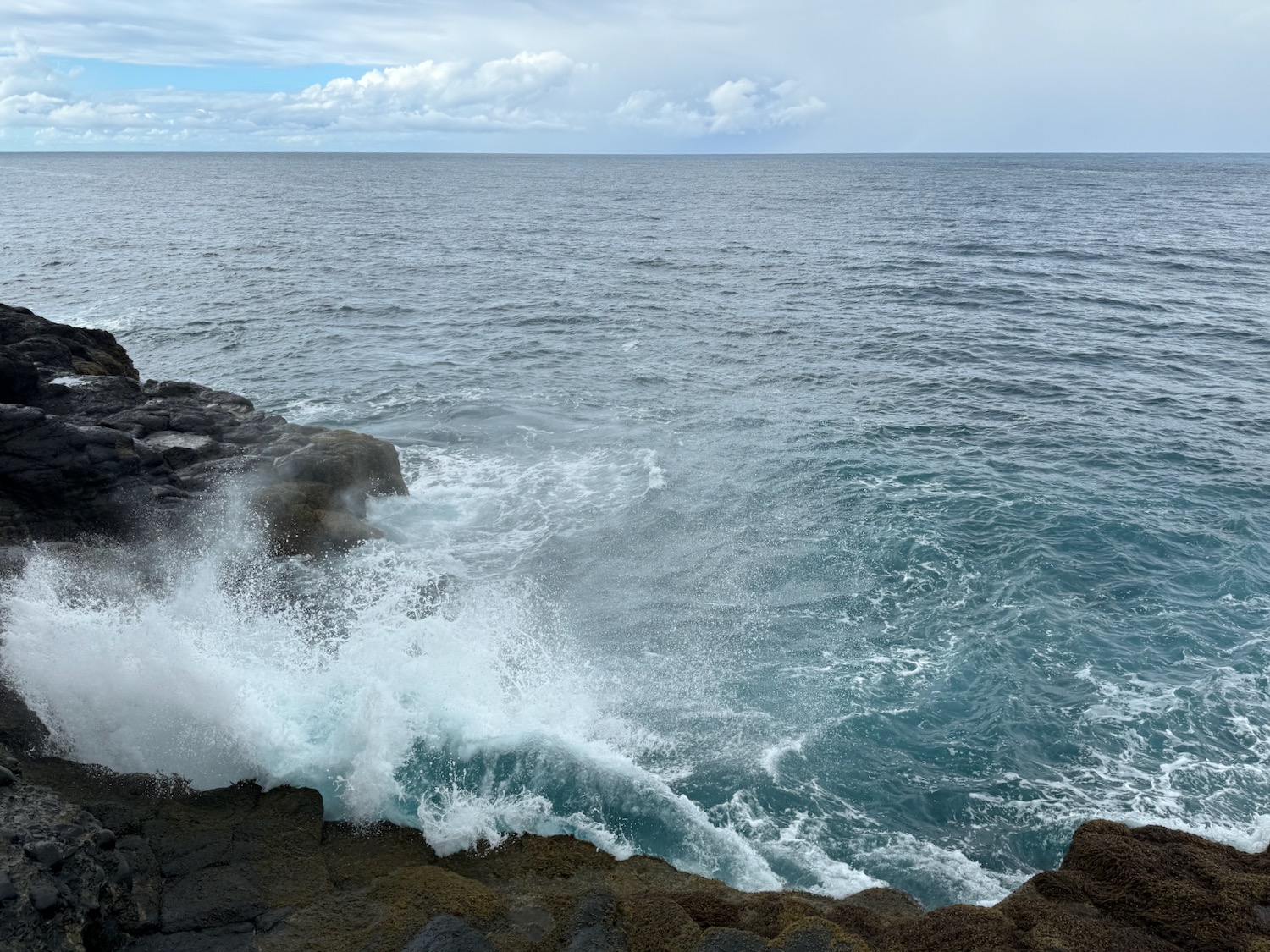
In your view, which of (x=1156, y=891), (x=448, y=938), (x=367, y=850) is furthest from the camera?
(x=367, y=850)

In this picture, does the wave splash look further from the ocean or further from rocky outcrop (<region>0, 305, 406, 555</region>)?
rocky outcrop (<region>0, 305, 406, 555</region>)

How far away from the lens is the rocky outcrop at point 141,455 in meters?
16.9

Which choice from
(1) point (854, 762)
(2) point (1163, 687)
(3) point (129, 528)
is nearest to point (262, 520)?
(3) point (129, 528)

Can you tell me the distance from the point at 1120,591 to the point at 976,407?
39.1 feet

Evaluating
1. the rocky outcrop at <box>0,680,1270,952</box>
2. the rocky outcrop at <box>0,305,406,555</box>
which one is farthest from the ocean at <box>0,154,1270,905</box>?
the rocky outcrop at <box>0,305,406,555</box>

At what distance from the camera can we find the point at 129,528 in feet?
Answer: 57.2

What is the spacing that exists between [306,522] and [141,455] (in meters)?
4.27

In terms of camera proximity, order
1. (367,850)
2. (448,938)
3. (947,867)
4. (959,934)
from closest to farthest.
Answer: (448,938) < (959,934) < (367,850) < (947,867)

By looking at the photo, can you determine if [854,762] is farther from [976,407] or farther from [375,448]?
[976,407]

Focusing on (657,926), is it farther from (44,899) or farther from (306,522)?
(306,522)

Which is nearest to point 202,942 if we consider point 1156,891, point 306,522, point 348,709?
point 348,709

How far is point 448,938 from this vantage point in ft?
27.9

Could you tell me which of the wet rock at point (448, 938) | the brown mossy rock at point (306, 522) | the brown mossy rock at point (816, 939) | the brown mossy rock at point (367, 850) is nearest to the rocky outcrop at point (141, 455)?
the brown mossy rock at point (306, 522)

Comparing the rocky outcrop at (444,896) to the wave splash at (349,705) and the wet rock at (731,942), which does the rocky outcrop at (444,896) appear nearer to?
the wet rock at (731,942)
